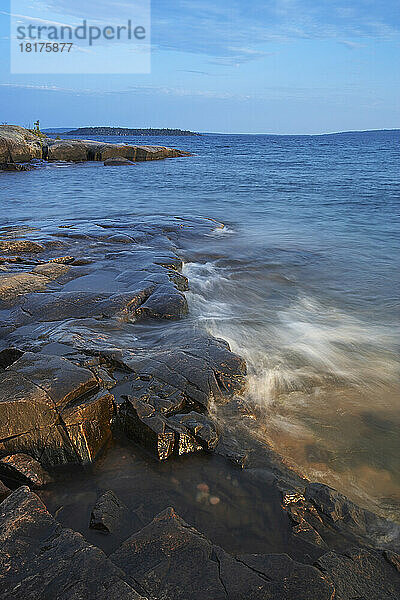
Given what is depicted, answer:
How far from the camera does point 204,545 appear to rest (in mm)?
2660

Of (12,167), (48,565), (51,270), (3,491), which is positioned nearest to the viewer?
(48,565)

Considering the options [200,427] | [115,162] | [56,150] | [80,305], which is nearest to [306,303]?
[80,305]

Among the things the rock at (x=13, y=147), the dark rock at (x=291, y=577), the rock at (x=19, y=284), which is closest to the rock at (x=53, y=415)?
the dark rock at (x=291, y=577)

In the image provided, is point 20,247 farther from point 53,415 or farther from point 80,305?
point 53,415

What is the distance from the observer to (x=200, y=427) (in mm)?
4094

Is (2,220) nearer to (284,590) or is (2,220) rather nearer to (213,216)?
(213,216)

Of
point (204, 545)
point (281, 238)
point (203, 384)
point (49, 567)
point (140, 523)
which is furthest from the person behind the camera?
point (281, 238)

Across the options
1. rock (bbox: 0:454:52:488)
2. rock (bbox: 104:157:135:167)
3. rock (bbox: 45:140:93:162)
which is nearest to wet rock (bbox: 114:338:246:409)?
rock (bbox: 0:454:52:488)

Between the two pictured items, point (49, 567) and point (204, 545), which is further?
point (204, 545)

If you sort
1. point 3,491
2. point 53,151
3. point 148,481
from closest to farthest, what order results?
point 3,491 → point 148,481 → point 53,151

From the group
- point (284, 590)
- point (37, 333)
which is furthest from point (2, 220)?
point (284, 590)

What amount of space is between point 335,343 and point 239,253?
220 inches

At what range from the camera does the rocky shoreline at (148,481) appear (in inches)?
95.1

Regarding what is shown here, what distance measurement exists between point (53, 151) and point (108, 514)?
4216cm
